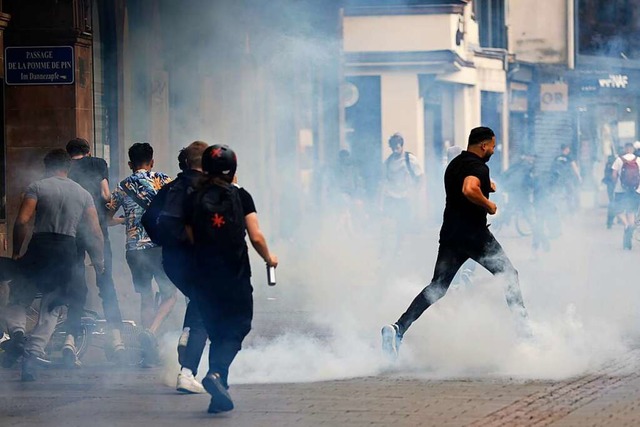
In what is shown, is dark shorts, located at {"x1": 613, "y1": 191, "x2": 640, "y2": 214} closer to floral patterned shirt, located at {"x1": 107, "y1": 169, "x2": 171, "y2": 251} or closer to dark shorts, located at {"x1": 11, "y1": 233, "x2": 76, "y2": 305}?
floral patterned shirt, located at {"x1": 107, "y1": 169, "x2": 171, "y2": 251}

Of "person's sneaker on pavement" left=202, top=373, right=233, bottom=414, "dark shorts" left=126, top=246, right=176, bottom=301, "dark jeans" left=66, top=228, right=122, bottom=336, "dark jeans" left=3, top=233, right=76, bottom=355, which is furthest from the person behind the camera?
"dark shorts" left=126, top=246, right=176, bottom=301

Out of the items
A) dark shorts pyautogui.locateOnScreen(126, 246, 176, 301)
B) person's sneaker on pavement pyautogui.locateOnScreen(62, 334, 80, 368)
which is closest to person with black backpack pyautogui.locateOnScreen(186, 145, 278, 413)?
person's sneaker on pavement pyautogui.locateOnScreen(62, 334, 80, 368)

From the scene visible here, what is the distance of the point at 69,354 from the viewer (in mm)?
9664

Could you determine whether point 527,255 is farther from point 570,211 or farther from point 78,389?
point 78,389

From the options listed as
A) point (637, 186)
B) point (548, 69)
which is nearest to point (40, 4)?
point (637, 186)

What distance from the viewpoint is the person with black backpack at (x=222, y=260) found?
7.74 m

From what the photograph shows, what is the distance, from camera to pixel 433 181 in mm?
28453

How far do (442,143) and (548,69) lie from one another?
4.23m

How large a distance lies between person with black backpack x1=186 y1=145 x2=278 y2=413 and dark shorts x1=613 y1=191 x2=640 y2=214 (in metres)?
14.7

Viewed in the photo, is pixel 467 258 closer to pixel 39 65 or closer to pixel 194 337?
pixel 194 337

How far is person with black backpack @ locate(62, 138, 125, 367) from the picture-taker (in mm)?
9648


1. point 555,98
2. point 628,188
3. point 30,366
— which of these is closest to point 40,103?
point 30,366

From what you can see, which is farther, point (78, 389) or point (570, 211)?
point (570, 211)

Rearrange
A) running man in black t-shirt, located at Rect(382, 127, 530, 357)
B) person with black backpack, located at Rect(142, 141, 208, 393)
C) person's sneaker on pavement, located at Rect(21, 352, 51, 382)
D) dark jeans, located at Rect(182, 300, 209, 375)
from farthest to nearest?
running man in black t-shirt, located at Rect(382, 127, 530, 357) → person's sneaker on pavement, located at Rect(21, 352, 51, 382) → dark jeans, located at Rect(182, 300, 209, 375) → person with black backpack, located at Rect(142, 141, 208, 393)
